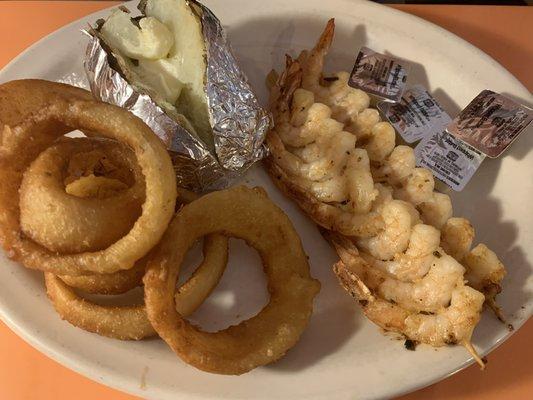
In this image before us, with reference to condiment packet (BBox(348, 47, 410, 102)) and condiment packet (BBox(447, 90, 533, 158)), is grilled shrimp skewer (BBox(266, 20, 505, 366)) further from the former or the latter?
condiment packet (BBox(447, 90, 533, 158))

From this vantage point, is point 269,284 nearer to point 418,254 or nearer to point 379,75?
point 418,254

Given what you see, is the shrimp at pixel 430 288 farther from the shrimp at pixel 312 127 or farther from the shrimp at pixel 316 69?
the shrimp at pixel 316 69

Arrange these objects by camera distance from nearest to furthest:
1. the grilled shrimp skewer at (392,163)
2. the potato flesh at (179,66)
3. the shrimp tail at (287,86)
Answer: the grilled shrimp skewer at (392,163) < the potato flesh at (179,66) < the shrimp tail at (287,86)

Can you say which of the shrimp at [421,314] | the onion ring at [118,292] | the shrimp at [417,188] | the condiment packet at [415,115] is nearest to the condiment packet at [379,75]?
the condiment packet at [415,115]

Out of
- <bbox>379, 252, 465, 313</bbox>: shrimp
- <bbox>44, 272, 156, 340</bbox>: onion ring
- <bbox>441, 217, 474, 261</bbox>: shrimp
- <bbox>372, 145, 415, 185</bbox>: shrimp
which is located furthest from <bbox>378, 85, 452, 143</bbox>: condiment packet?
<bbox>44, 272, 156, 340</bbox>: onion ring

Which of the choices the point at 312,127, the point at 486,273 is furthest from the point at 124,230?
the point at 486,273

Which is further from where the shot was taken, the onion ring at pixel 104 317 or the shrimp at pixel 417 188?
the shrimp at pixel 417 188
